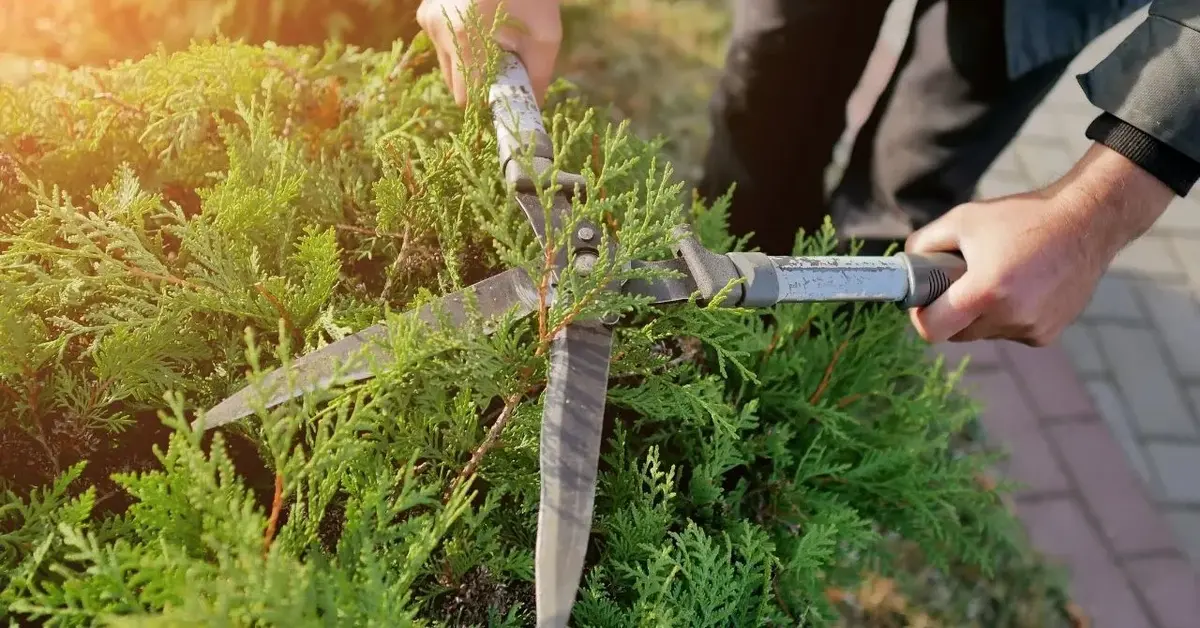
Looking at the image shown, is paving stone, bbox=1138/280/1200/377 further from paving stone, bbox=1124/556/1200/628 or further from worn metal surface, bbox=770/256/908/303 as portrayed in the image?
worn metal surface, bbox=770/256/908/303

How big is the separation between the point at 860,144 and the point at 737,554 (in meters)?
2.13

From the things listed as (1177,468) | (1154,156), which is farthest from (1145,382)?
(1154,156)

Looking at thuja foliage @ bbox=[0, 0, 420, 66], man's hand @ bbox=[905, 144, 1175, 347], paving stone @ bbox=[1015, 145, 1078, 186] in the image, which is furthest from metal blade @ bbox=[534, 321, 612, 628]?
paving stone @ bbox=[1015, 145, 1078, 186]

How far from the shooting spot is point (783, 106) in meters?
2.88

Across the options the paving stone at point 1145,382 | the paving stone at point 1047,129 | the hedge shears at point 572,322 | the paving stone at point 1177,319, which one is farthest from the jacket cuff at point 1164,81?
the paving stone at point 1047,129

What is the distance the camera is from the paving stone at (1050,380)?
338cm

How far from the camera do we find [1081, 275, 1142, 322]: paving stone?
376 cm

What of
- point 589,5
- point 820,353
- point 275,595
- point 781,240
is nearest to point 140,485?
point 275,595

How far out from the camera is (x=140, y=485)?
93 centimetres

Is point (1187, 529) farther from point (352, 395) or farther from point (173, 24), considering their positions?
point (173, 24)

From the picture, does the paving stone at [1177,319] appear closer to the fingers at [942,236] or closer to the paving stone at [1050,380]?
the paving stone at [1050,380]

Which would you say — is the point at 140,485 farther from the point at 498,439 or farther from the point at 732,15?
the point at 732,15

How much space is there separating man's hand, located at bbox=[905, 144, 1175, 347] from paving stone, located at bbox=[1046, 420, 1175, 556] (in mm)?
1950

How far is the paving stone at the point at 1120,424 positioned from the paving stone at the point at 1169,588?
346mm
